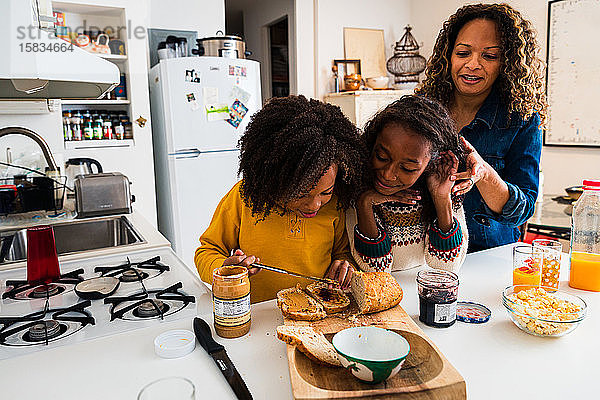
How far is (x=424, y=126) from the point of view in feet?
3.32

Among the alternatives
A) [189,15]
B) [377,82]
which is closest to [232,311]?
[189,15]

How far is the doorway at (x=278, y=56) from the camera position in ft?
17.6

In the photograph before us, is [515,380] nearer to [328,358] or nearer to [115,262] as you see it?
[328,358]

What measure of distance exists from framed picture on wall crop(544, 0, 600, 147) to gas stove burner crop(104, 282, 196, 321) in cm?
331

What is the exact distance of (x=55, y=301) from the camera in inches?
48.4

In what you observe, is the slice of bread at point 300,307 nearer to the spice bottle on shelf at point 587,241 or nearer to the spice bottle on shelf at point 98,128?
the spice bottle on shelf at point 587,241

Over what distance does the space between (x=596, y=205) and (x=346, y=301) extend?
28.4 inches

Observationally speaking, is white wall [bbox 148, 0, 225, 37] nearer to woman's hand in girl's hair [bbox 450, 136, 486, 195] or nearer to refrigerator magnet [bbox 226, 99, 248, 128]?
refrigerator magnet [bbox 226, 99, 248, 128]

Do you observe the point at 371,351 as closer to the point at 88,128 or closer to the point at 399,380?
the point at 399,380

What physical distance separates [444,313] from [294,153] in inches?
18.0

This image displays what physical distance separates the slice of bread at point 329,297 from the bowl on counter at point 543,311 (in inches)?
13.5

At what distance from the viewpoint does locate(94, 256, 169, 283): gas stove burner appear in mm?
1364

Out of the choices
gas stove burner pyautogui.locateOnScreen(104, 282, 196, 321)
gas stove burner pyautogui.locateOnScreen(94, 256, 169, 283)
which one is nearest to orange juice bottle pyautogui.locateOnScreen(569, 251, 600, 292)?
gas stove burner pyautogui.locateOnScreen(104, 282, 196, 321)

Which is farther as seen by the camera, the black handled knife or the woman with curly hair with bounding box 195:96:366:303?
the woman with curly hair with bounding box 195:96:366:303
